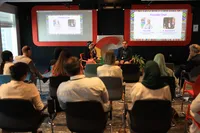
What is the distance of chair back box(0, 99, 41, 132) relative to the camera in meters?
2.16

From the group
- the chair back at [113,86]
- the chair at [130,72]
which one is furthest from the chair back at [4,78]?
the chair at [130,72]

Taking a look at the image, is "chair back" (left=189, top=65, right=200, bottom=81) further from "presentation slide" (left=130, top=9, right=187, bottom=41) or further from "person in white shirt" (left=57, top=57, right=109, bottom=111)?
"presentation slide" (left=130, top=9, right=187, bottom=41)

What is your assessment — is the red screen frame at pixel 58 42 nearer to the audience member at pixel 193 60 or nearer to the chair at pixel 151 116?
the audience member at pixel 193 60

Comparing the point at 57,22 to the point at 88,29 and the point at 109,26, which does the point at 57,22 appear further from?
the point at 109,26

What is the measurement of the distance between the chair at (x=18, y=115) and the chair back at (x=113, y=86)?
1201mm

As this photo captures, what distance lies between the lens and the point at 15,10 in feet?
28.6

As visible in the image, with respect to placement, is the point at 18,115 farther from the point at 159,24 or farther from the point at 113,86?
the point at 159,24

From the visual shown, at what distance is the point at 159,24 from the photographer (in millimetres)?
8500

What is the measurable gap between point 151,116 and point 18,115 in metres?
1.33

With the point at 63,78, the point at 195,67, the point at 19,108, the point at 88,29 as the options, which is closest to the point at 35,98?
the point at 19,108

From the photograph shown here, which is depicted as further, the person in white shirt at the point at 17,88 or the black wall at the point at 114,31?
the black wall at the point at 114,31

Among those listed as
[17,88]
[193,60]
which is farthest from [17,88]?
[193,60]

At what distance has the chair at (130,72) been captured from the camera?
4.38 m

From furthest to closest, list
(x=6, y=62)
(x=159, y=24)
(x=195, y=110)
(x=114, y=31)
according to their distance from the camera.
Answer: (x=114, y=31) < (x=159, y=24) < (x=6, y=62) < (x=195, y=110)
